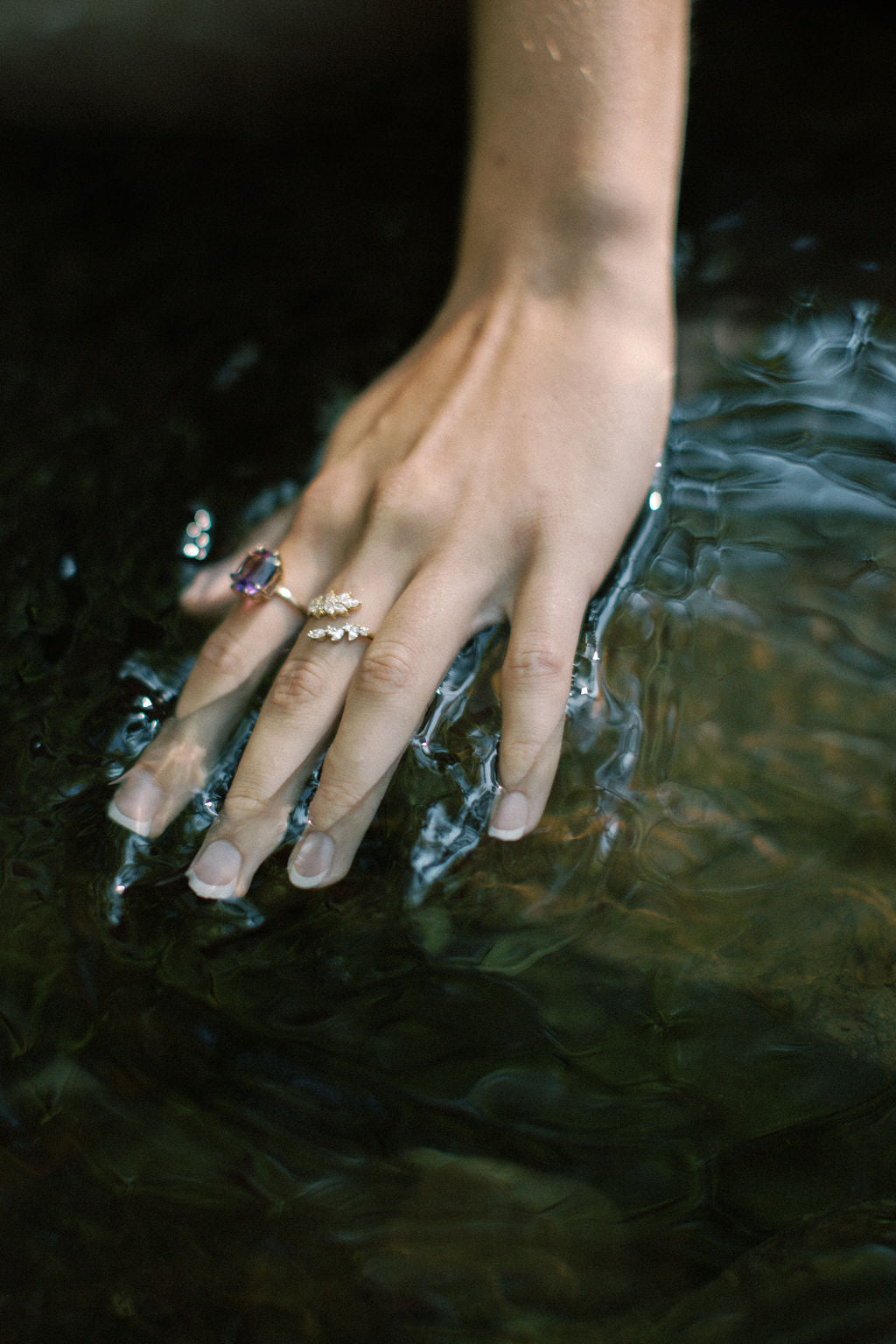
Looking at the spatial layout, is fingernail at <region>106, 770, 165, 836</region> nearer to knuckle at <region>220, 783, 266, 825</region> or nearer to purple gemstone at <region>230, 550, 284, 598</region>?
knuckle at <region>220, 783, 266, 825</region>

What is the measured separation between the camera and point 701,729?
0.98m

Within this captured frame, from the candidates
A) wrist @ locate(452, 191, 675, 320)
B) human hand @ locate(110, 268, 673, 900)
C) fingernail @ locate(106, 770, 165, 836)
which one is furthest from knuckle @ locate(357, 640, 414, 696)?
wrist @ locate(452, 191, 675, 320)

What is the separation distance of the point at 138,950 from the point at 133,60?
1.35 meters

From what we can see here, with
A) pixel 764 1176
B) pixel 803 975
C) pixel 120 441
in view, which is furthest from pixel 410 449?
pixel 764 1176

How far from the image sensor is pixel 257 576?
1.06m

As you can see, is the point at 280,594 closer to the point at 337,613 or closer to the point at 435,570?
the point at 337,613

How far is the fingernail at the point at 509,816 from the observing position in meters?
0.93

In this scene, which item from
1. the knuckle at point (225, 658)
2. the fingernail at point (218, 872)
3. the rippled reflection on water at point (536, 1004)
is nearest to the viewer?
the rippled reflection on water at point (536, 1004)

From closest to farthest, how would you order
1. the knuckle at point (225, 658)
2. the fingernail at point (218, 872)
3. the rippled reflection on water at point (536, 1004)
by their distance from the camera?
the rippled reflection on water at point (536, 1004)
the fingernail at point (218, 872)
the knuckle at point (225, 658)

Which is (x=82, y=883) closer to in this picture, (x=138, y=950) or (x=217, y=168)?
(x=138, y=950)

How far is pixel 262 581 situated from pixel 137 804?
0.28m

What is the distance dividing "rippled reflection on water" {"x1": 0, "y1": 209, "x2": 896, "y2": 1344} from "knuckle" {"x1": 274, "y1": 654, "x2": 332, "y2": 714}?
125 mm

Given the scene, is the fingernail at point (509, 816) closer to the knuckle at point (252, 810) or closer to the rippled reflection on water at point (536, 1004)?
the rippled reflection on water at point (536, 1004)

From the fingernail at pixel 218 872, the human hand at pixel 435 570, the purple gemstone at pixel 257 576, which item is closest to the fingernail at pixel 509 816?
the human hand at pixel 435 570
